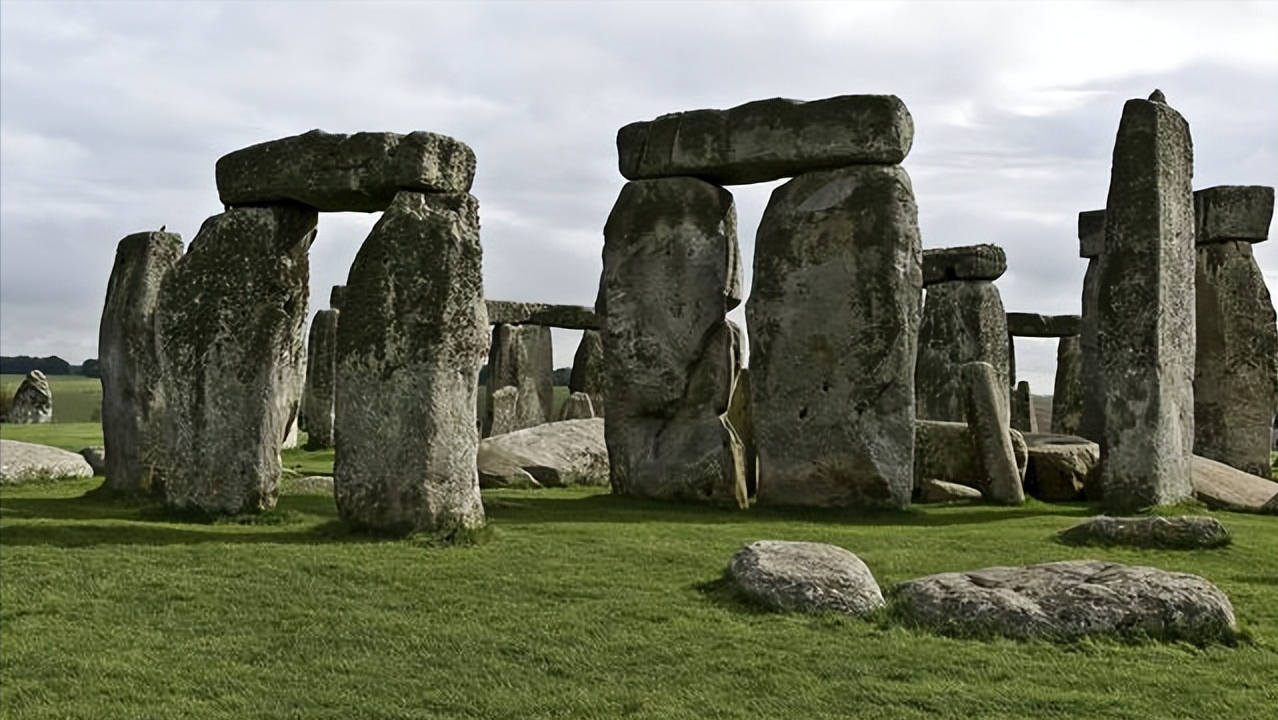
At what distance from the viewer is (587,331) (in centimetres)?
2803

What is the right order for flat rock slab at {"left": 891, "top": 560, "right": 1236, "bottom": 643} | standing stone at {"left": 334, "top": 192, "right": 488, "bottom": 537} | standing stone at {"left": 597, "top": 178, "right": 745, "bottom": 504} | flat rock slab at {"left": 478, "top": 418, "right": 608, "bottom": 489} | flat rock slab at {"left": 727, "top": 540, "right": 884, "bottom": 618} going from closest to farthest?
flat rock slab at {"left": 891, "top": 560, "right": 1236, "bottom": 643} → flat rock slab at {"left": 727, "top": 540, "right": 884, "bottom": 618} → standing stone at {"left": 334, "top": 192, "right": 488, "bottom": 537} → standing stone at {"left": 597, "top": 178, "right": 745, "bottom": 504} → flat rock slab at {"left": 478, "top": 418, "right": 608, "bottom": 489}

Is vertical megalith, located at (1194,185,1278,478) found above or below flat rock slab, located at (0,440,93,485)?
above

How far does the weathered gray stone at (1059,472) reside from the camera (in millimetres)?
14594

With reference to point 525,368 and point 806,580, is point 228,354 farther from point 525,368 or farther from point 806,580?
point 525,368

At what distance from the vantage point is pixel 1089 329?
18.7 m

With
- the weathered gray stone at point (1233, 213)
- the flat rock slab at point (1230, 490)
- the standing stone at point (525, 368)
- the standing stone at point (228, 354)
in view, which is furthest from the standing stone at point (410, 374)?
the standing stone at point (525, 368)

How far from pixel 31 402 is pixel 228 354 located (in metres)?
26.5

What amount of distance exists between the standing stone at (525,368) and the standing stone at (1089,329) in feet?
33.6

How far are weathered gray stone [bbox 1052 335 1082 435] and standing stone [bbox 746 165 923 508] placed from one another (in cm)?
1267

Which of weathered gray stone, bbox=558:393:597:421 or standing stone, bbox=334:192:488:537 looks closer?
standing stone, bbox=334:192:488:537

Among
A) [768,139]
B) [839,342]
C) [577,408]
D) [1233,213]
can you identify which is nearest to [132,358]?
[768,139]

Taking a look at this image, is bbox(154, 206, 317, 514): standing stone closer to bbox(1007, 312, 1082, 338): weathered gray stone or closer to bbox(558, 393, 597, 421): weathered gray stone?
bbox(558, 393, 597, 421): weathered gray stone

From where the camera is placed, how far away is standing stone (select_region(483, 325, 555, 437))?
25.7 meters

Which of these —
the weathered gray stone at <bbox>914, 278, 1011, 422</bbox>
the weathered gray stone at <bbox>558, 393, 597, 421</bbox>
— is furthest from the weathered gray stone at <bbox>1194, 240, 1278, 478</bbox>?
the weathered gray stone at <bbox>558, 393, 597, 421</bbox>
